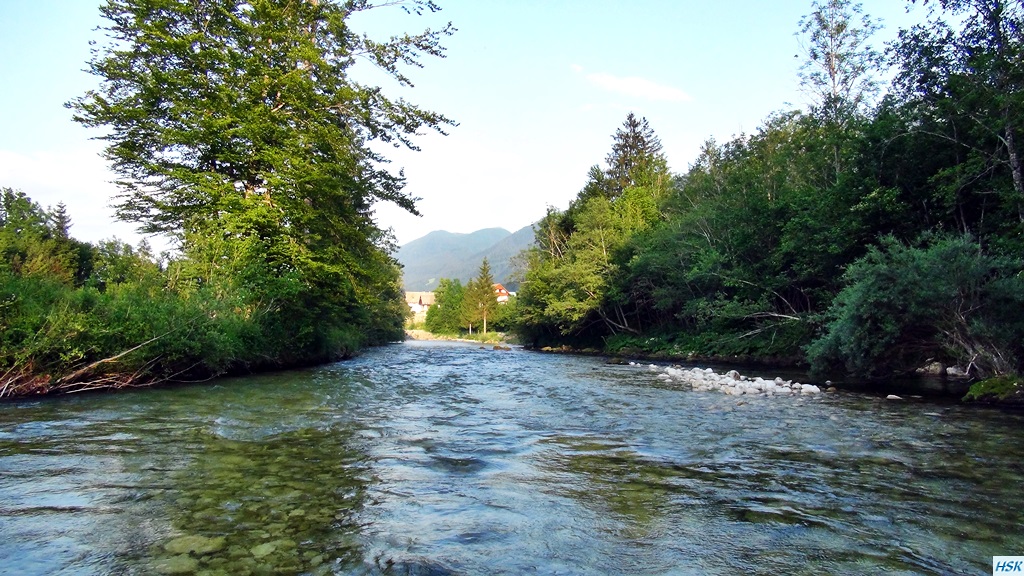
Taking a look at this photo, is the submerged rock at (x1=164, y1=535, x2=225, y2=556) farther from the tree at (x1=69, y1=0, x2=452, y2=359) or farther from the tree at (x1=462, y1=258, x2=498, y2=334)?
the tree at (x1=462, y1=258, x2=498, y2=334)

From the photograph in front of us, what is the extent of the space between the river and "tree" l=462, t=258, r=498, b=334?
79185 millimetres

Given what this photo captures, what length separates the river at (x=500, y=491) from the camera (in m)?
3.60

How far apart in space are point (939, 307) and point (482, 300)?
3120 inches

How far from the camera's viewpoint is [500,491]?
5133mm

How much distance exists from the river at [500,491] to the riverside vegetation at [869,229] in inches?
121

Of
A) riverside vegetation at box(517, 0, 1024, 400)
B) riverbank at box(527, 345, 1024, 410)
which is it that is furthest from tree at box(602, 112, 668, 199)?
riverbank at box(527, 345, 1024, 410)

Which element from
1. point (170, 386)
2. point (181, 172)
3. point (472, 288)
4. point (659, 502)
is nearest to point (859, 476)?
point (659, 502)

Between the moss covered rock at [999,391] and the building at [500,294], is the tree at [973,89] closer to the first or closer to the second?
the moss covered rock at [999,391]

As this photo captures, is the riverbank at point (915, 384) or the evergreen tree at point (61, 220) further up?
the evergreen tree at point (61, 220)

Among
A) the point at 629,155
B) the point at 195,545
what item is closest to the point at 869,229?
the point at 195,545

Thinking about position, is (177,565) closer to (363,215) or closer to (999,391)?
(999,391)

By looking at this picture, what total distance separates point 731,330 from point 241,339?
792 inches

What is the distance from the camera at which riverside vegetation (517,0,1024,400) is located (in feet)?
38.4

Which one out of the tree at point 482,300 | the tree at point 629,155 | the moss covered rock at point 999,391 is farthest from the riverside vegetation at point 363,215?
the tree at point 482,300
